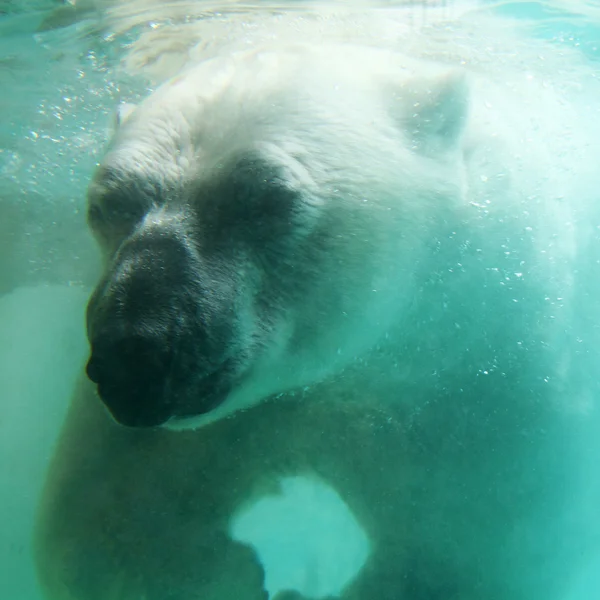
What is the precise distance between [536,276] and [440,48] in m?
1.81

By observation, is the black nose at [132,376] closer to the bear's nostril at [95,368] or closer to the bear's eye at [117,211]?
the bear's nostril at [95,368]

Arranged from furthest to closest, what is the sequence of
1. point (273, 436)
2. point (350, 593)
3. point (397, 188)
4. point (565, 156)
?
point (565, 156) < point (273, 436) < point (350, 593) < point (397, 188)

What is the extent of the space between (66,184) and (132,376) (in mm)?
4433

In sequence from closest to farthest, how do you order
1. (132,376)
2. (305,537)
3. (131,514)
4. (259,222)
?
(132,376) < (259,222) < (131,514) < (305,537)

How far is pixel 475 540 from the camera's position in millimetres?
2285

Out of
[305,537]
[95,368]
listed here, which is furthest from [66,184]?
[95,368]

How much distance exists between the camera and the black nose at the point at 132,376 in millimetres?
1386

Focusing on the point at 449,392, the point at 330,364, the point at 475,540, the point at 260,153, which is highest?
the point at 260,153

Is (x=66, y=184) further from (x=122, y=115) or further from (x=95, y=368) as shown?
(x=95, y=368)

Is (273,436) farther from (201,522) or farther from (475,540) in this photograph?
(475,540)

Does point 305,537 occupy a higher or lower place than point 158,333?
lower

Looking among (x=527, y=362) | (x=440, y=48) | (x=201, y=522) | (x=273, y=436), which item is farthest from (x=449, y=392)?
(x=440, y=48)

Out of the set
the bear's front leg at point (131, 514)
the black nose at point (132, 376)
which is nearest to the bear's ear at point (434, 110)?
the black nose at point (132, 376)

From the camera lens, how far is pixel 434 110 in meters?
2.01
